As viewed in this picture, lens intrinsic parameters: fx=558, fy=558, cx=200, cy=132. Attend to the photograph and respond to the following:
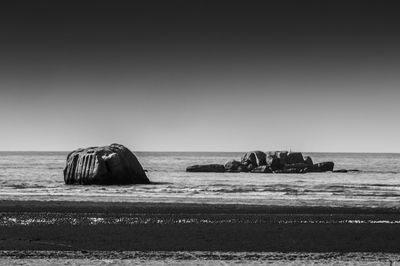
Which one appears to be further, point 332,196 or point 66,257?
point 332,196

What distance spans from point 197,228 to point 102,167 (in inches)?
845

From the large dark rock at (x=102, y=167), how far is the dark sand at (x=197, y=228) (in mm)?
14215

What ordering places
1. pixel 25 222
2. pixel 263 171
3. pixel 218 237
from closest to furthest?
pixel 218 237 → pixel 25 222 → pixel 263 171

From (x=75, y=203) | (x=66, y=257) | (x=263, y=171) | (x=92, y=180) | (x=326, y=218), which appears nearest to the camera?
(x=66, y=257)

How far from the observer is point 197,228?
13.7 m

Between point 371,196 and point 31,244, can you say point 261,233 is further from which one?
point 371,196

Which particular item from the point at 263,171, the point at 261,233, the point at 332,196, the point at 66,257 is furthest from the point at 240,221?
the point at 263,171

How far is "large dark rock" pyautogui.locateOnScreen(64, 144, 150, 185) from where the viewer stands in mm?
34312

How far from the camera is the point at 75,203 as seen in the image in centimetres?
2161

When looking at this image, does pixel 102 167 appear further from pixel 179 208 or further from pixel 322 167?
pixel 322 167

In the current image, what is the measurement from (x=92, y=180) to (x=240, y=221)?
2037cm

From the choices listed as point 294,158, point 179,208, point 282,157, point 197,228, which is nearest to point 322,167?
point 294,158

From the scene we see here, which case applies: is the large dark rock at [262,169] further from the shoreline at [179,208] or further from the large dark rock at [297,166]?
the shoreline at [179,208]

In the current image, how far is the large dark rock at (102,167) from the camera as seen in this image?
113 feet
